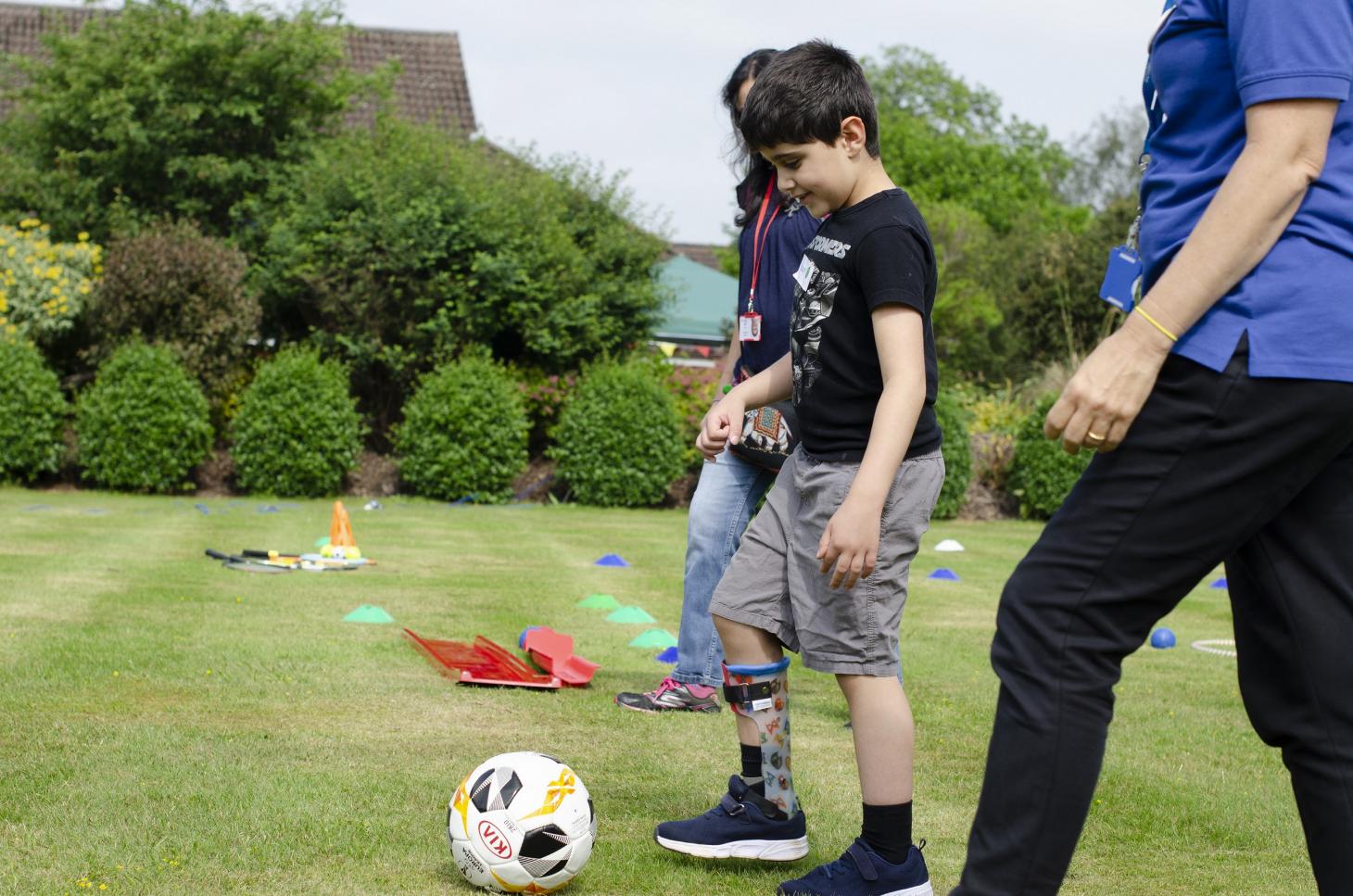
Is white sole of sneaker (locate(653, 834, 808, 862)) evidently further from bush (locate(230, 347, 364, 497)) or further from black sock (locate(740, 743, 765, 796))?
bush (locate(230, 347, 364, 497))

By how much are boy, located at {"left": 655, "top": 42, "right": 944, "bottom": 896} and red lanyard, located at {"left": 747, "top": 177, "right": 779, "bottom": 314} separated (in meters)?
1.29

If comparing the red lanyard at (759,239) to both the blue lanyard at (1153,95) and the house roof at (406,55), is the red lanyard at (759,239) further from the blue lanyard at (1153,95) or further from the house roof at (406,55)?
the house roof at (406,55)

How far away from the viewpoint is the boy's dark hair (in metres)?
2.89

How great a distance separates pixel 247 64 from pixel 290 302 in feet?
12.2

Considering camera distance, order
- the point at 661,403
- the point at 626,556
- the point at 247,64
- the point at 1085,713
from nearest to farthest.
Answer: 1. the point at 1085,713
2. the point at 626,556
3. the point at 661,403
4. the point at 247,64

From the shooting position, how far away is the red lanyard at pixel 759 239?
4.46 metres

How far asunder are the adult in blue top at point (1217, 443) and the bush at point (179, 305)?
15.3 metres

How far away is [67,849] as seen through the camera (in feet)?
10.2

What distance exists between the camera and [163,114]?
18656 millimetres

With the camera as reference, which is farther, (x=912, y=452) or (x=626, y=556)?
(x=626, y=556)

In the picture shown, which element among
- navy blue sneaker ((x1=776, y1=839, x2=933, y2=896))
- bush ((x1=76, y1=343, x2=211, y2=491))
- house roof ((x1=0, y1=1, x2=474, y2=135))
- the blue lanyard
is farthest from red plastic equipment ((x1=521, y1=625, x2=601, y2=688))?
house roof ((x1=0, y1=1, x2=474, y2=135))

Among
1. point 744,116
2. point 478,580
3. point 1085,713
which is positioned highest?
point 744,116

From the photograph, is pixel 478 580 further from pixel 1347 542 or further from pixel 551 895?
pixel 1347 542

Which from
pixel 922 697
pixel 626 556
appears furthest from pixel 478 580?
pixel 922 697
